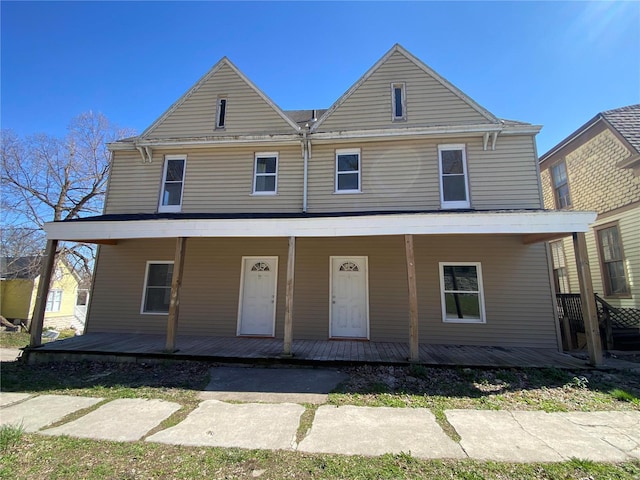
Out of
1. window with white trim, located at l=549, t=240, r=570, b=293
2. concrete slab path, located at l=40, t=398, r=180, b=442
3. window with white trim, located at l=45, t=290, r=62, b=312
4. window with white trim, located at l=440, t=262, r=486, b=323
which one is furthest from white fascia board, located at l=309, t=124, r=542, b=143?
window with white trim, located at l=45, t=290, r=62, b=312

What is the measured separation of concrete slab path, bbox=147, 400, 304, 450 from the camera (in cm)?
334

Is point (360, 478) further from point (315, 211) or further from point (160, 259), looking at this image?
point (160, 259)

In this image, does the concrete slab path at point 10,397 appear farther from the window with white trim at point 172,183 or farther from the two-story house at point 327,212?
the window with white trim at point 172,183

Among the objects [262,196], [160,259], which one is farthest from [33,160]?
[262,196]

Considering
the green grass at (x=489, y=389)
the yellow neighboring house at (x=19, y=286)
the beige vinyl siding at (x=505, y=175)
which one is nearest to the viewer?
the green grass at (x=489, y=389)

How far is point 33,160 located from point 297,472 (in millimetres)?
23436

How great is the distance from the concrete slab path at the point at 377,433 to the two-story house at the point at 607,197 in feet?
29.8

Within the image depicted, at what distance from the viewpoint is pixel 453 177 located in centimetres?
832

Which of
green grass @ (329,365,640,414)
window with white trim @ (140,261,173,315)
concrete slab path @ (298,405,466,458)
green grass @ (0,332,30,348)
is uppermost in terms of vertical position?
window with white trim @ (140,261,173,315)

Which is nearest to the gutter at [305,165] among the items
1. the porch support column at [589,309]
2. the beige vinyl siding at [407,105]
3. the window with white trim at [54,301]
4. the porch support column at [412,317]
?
the beige vinyl siding at [407,105]

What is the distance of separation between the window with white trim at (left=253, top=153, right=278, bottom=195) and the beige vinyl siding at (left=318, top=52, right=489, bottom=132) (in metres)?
1.84

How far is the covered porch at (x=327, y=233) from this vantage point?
5949 mm

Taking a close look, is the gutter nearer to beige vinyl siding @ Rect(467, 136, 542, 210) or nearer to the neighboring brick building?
beige vinyl siding @ Rect(467, 136, 542, 210)

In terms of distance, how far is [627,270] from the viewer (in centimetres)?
886
